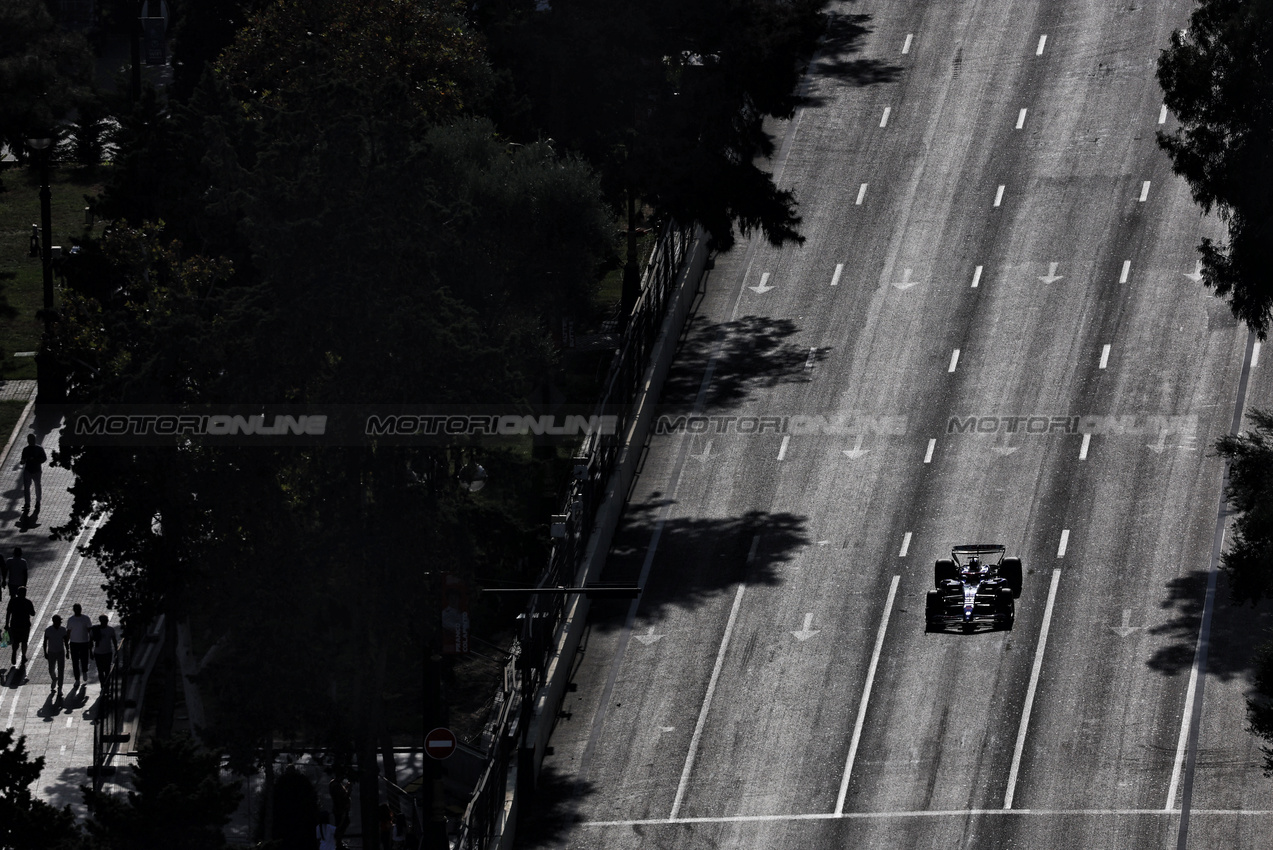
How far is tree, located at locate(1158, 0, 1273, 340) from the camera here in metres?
37.1

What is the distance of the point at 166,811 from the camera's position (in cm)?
2216

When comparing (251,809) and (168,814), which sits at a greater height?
(168,814)

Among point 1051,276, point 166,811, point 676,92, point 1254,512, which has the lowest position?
point 1051,276

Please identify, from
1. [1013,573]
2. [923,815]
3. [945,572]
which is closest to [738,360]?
[945,572]

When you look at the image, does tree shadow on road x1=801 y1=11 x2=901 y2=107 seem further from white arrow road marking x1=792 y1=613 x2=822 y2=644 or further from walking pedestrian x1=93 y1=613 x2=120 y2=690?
walking pedestrian x1=93 y1=613 x2=120 y2=690

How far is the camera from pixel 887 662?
128 ft

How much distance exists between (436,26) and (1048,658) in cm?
1977

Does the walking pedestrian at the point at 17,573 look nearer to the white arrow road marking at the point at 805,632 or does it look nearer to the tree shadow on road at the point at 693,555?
the tree shadow on road at the point at 693,555

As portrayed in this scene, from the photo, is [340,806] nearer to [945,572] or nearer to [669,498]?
[945,572]

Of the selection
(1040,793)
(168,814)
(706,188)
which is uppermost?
(168,814)

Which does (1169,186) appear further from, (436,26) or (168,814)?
(168,814)

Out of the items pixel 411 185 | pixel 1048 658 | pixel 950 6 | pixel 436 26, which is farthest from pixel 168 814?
pixel 950 6

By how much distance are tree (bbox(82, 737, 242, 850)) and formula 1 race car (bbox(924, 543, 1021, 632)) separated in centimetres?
1903

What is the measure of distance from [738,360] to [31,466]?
49.8ft
